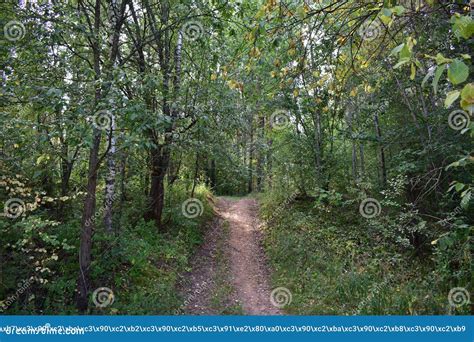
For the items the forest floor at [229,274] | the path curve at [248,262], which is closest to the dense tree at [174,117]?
the forest floor at [229,274]

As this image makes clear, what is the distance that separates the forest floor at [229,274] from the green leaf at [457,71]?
18.3ft

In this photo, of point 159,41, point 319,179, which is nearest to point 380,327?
point 319,179

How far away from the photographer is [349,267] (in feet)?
24.4

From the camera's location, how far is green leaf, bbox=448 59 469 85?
1.48m

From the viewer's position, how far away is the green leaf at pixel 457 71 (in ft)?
4.84

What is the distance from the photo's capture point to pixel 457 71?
1498mm

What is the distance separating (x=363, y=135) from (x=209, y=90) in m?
4.04

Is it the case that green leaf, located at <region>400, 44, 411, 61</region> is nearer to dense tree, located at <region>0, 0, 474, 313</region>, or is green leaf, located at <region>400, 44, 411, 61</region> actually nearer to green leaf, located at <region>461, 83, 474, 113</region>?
dense tree, located at <region>0, 0, 474, 313</region>

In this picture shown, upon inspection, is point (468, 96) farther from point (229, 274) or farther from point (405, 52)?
point (229, 274)

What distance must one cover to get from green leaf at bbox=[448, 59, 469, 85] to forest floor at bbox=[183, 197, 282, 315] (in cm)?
558

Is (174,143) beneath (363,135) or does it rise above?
beneath

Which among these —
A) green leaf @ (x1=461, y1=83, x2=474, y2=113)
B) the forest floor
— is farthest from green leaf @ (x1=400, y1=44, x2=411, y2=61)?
the forest floor

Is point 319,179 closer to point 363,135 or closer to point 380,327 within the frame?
point 363,135

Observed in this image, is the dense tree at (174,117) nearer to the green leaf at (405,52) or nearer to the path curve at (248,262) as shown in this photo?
the green leaf at (405,52)
